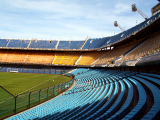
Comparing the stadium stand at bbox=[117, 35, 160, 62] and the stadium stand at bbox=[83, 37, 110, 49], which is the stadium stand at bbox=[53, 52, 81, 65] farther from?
the stadium stand at bbox=[117, 35, 160, 62]

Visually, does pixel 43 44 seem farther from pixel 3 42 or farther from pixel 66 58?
pixel 3 42

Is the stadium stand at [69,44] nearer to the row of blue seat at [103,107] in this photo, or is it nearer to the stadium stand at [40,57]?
the stadium stand at [40,57]

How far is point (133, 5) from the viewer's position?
98.6ft

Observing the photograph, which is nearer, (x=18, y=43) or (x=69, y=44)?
(x=69, y=44)

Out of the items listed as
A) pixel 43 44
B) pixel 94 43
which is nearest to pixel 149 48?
pixel 94 43

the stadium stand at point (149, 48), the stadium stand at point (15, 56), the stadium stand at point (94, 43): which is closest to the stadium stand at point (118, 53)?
the stadium stand at point (149, 48)

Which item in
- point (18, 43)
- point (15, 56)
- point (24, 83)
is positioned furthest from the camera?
point (18, 43)

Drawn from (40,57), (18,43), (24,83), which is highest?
(18,43)

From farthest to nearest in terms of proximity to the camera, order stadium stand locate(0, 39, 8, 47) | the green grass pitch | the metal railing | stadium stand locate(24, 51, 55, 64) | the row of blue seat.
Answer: stadium stand locate(0, 39, 8, 47)
stadium stand locate(24, 51, 55, 64)
the green grass pitch
the metal railing
the row of blue seat

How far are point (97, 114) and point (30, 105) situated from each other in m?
6.58

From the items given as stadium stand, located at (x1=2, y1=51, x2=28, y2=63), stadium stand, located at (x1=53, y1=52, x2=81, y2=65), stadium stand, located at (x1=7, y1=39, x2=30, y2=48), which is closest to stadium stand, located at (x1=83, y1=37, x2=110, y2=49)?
stadium stand, located at (x1=53, y1=52, x2=81, y2=65)

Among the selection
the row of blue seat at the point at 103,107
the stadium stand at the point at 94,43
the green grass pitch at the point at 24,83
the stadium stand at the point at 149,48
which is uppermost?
the stadium stand at the point at 94,43

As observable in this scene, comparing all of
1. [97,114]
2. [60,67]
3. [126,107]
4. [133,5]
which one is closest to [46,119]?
[97,114]

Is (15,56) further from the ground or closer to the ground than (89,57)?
further from the ground
